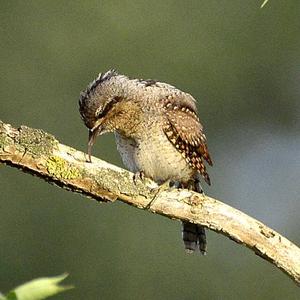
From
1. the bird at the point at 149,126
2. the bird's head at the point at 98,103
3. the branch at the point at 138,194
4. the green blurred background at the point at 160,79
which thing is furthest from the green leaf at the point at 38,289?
the green blurred background at the point at 160,79

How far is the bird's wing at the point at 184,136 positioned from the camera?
6.65 metres

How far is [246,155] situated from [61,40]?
7.88 feet

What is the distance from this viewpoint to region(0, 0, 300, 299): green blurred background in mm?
11805

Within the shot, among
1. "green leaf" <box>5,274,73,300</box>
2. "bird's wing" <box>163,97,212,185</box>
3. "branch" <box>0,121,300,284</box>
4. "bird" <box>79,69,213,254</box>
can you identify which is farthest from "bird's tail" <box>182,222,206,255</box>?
"green leaf" <box>5,274,73,300</box>

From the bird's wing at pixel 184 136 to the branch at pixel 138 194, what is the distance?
1.21m

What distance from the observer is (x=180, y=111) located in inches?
266

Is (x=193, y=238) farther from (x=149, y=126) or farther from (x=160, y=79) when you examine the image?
(x=160, y=79)

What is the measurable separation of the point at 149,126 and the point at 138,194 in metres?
1.36

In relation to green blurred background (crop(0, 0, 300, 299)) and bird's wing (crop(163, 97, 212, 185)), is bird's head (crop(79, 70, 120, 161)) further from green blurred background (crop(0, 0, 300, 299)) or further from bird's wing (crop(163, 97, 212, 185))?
green blurred background (crop(0, 0, 300, 299))

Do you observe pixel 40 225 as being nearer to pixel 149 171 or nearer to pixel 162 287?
pixel 162 287

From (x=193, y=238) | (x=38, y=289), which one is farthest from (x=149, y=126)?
(x=38, y=289)

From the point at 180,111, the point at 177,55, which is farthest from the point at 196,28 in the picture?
the point at 180,111

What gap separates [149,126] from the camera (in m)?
6.58

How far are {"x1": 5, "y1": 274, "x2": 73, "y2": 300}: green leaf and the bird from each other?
3039mm
